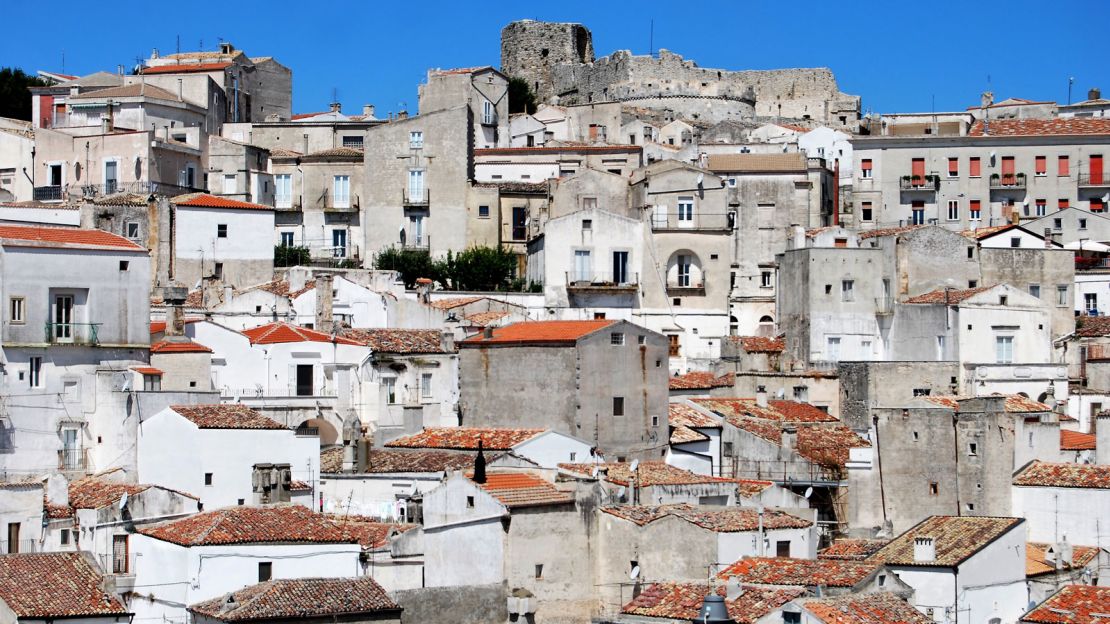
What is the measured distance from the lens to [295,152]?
2608 inches

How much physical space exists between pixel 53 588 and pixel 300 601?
3.95 m

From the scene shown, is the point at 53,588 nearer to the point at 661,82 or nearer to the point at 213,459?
the point at 213,459

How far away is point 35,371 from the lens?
39.8 meters

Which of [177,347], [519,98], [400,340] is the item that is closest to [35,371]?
[177,347]

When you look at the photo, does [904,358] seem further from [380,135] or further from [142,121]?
[142,121]

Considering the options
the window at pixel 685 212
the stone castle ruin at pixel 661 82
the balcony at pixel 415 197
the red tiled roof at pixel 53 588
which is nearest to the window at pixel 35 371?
the red tiled roof at pixel 53 588

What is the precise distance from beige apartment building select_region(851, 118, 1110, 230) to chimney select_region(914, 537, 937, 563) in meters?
31.2

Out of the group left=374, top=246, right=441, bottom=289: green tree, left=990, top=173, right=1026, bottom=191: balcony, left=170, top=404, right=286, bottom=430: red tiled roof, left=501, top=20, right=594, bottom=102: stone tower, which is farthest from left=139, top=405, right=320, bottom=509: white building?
left=501, top=20, right=594, bottom=102: stone tower

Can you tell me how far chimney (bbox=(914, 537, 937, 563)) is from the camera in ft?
118

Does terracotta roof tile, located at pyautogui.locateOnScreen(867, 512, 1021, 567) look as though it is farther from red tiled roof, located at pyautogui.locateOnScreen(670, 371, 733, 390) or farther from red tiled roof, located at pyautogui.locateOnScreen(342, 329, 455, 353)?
red tiled roof, located at pyautogui.locateOnScreen(342, 329, 455, 353)

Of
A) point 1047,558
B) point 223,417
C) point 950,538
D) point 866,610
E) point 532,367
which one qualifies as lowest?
point 866,610

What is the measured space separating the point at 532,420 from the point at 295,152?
987 inches

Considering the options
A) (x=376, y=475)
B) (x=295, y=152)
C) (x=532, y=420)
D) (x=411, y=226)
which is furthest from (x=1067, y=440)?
(x=295, y=152)

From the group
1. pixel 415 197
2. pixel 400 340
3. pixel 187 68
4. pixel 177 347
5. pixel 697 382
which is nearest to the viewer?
pixel 177 347
